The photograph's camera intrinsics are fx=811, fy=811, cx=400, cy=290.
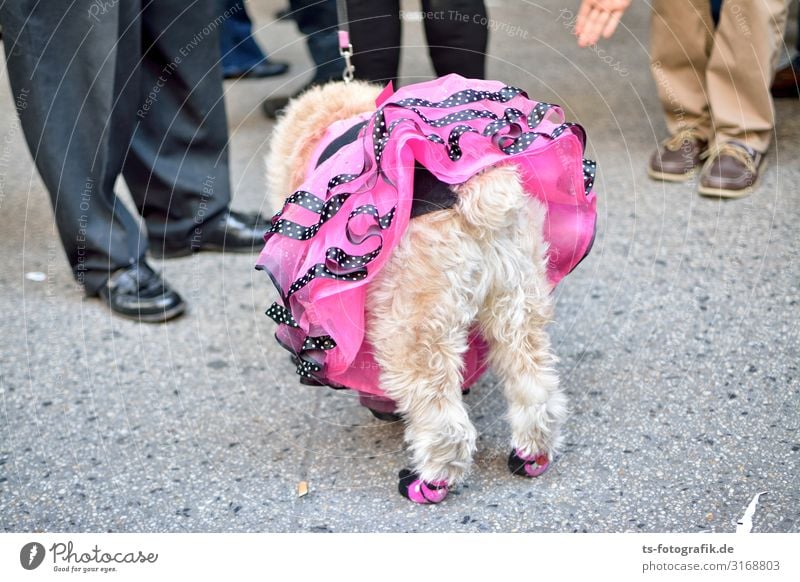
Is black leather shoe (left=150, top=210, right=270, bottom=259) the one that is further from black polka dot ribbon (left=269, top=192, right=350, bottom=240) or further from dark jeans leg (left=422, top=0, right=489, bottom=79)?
black polka dot ribbon (left=269, top=192, right=350, bottom=240)

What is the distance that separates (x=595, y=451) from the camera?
2.56 metres

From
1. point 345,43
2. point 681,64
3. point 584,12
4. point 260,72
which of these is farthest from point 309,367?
point 260,72

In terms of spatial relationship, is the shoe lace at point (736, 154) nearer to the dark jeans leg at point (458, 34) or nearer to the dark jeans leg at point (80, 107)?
the dark jeans leg at point (458, 34)

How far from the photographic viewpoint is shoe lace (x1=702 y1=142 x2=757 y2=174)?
381cm

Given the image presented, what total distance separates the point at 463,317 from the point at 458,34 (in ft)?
4.76

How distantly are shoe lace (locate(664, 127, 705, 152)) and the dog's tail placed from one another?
6.29 feet

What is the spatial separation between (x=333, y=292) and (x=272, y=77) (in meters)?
4.01

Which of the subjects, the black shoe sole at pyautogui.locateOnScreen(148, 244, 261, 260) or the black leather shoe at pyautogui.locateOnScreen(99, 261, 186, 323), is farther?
the black shoe sole at pyautogui.locateOnScreen(148, 244, 261, 260)

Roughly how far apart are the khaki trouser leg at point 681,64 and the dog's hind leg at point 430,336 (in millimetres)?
2454

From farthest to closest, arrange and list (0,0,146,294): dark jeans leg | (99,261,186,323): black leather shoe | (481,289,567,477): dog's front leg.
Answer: (99,261,186,323): black leather shoe
(0,0,146,294): dark jeans leg
(481,289,567,477): dog's front leg

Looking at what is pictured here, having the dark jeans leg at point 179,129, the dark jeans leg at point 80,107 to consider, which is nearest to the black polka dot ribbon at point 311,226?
the dark jeans leg at point 80,107

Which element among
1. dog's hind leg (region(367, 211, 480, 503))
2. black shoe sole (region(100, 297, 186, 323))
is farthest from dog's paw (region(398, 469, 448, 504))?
black shoe sole (region(100, 297, 186, 323))

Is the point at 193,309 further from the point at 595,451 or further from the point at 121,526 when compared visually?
the point at 595,451
